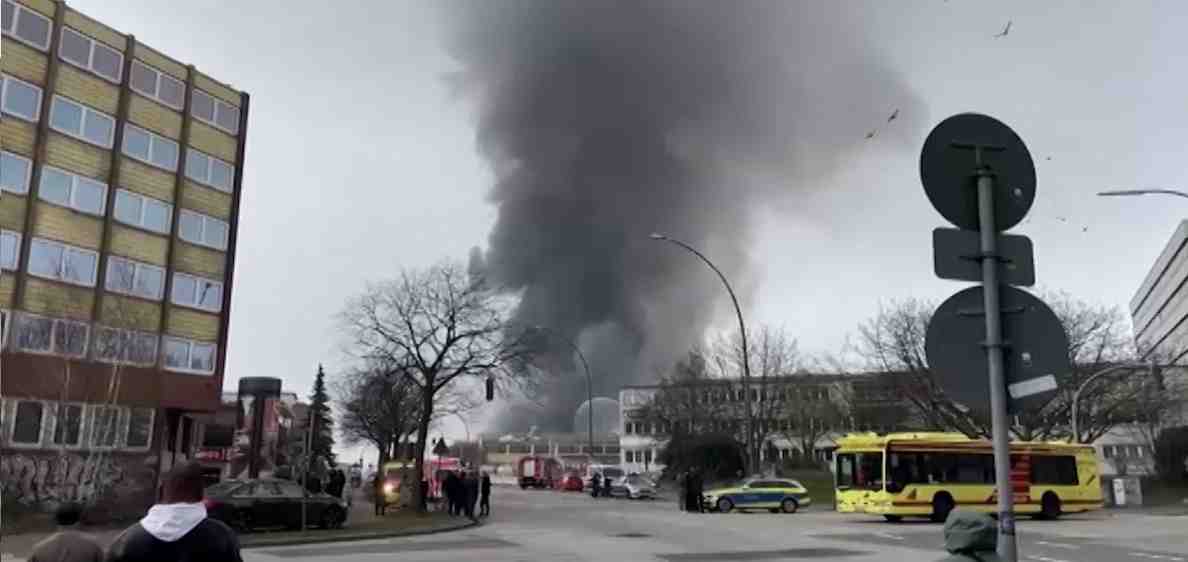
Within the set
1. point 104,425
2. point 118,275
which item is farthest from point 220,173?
point 104,425

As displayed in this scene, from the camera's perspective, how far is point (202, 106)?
44.5m

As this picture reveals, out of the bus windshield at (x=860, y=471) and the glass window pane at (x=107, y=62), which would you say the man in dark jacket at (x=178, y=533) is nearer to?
the bus windshield at (x=860, y=471)

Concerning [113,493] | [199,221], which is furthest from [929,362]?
[199,221]

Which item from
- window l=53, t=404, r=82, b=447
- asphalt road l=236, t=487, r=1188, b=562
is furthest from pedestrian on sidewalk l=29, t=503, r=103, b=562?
window l=53, t=404, r=82, b=447

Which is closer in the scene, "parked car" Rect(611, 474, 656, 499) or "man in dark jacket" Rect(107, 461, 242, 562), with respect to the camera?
"man in dark jacket" Rect(107, 461, 242, 562)

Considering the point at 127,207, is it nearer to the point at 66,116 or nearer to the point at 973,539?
the point at 66,116

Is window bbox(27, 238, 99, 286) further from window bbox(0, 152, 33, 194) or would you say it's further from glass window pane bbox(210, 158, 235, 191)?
glass window pane bbox(210, 158, 235, 191)

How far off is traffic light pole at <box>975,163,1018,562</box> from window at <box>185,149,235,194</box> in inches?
1725

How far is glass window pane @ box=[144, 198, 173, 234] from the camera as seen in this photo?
135 feet

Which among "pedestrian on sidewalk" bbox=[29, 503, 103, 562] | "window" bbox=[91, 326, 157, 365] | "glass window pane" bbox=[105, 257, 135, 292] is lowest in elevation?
"pedestrian on sidewalk" bbox=[29, 503, 103, 562]

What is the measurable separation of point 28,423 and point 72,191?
31.1ft

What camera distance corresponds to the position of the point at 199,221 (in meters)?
43.6

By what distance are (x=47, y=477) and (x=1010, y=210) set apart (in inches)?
1432

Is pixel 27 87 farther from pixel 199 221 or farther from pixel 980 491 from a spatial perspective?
pixel 980 491
